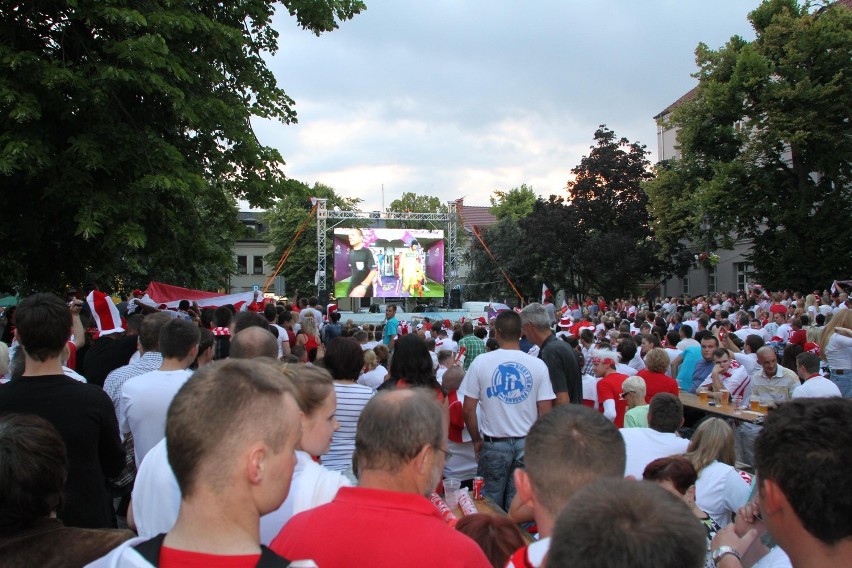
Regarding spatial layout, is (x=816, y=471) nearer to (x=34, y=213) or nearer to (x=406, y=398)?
(x=406, y=398)

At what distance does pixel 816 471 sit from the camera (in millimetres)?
1868

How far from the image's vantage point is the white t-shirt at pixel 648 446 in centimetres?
480

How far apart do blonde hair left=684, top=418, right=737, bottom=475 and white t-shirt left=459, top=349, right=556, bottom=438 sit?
1.12 metres

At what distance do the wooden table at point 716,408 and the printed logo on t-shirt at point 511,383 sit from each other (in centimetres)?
357

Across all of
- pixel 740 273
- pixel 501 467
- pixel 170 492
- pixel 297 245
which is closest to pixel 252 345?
pixel 170 492

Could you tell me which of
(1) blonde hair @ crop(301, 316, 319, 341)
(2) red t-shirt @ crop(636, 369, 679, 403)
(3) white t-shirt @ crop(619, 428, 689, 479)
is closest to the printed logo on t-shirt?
(3) white t-shirt @ crop(619, 428, 689, 479)

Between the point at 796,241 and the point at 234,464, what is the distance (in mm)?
31913

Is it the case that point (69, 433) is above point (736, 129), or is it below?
below

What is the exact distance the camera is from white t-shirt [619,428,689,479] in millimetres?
4801

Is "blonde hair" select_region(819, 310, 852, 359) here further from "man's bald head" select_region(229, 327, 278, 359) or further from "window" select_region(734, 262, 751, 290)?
"window" select_region(734, 262, 751, 290)

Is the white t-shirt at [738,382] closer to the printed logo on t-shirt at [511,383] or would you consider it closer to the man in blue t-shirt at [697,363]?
the man in blue t-shirt at [697,363]

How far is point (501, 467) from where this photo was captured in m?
5.42

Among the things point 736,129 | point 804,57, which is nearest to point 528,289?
point 736,129

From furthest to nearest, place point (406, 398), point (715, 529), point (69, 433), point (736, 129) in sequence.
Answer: point (736, 129), point (715, 529), point (69, 433), point (406, 398)
